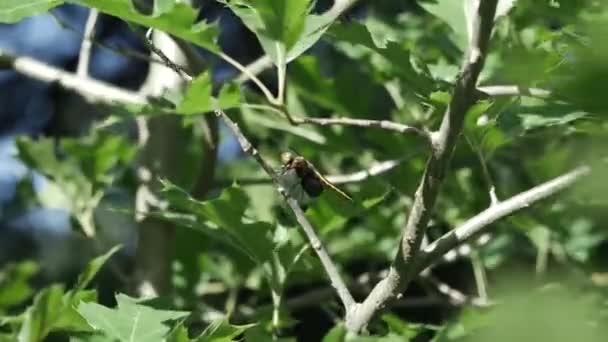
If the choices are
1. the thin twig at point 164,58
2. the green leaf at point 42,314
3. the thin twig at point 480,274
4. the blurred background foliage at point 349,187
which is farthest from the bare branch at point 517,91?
the thin twig at point 480,274

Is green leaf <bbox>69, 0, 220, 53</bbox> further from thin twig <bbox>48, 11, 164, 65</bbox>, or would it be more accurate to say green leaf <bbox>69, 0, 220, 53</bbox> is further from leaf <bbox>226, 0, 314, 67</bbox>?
thin twig <bbox>48, 11, 164, 65</bbox>

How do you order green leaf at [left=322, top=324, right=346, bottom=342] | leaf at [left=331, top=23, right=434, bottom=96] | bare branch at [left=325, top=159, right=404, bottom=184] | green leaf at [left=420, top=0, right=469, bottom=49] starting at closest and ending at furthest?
1. green leaf at [left=322, top=324, right=346, bottom=342]
2. leaf at [left=331, top=23, right=434, bottom=96]
3. green leaf at [left=420, top=0, right=469, bottom=49]
4. bare branch at [left=325, top=159, right=404, bottom=184]

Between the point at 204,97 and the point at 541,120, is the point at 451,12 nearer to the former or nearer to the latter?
the point at 541,120

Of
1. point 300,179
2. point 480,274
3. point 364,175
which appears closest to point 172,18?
→ point 300,179

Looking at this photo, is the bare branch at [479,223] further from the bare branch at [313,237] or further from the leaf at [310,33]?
the leaf at [310,33]

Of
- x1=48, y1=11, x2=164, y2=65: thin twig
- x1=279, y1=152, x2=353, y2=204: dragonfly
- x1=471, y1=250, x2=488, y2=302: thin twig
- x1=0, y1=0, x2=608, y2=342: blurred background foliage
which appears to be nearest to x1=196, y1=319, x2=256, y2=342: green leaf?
x1=0, y1=0, x2=608, y2=342: blurred background foliage
